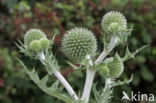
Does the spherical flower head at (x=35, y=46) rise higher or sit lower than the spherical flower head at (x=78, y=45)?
higher

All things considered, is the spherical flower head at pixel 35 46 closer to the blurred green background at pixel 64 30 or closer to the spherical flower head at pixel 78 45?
the spherical flower head at pixel 78 45

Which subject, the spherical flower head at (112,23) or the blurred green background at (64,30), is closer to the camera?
the spherical flower head at (112,23)

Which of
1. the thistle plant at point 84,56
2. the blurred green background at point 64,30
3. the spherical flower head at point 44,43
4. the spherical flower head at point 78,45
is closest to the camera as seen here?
the thistle plant at point 84,56

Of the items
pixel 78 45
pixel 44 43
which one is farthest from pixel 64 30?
pixel 44 43

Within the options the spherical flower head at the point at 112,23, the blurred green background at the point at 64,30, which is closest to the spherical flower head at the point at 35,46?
the spherical flower head at the point at 112,23

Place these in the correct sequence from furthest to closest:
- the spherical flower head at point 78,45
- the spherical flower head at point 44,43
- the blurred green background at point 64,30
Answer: the blurred green background at point 64,30
the spherical flower head at point 78,45
the spherical flower head at point 44,43

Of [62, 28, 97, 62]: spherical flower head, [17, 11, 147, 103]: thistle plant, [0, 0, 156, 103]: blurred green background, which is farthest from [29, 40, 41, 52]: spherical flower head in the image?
[0, 0, 156, 103]: blurred green background
